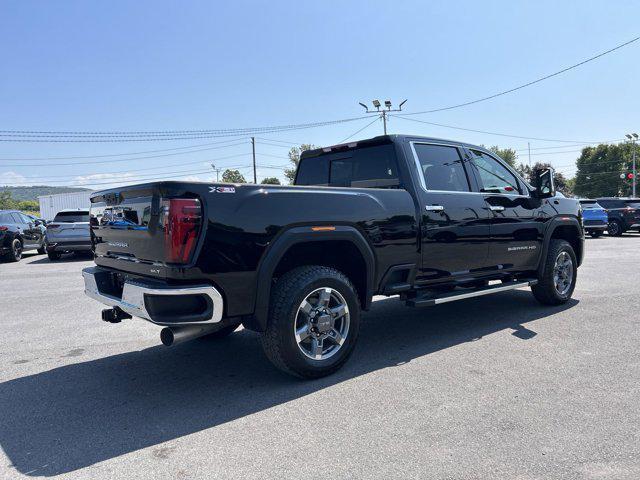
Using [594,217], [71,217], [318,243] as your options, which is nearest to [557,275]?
[318,243]

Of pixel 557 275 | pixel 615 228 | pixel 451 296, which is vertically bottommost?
pixel 615 228

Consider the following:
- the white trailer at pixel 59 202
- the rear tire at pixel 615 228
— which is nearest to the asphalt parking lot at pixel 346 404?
the rear tire at pixel 615 228

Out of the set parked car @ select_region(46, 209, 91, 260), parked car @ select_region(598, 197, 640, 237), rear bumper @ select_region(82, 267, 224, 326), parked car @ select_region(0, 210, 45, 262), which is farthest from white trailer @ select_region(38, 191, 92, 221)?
rear bumper @ select_region(82, 267, 224, 326)

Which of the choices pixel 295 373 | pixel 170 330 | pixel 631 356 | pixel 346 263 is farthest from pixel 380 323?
pixel 170 330

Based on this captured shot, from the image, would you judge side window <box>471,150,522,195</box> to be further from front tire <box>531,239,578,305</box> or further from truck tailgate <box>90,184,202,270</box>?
truck tailgate <box>90,184,202,270</box>

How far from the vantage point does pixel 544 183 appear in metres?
5.65

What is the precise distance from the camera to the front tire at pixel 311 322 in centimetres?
345

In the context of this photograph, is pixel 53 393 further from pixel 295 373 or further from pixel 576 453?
pixel 576 453

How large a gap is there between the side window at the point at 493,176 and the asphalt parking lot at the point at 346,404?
5.07 ft

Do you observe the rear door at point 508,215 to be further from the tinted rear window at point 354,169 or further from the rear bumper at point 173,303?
the rear bumper at point 173,303

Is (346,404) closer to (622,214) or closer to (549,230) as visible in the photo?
(549,230)

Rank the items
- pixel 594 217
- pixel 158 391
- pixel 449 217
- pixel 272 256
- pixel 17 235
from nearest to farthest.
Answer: pixel 272 256 → pixel 158 391 → pixel 449 217 → pixel 17 235 → pixel 594 217

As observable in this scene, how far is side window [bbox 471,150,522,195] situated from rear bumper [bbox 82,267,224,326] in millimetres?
3390

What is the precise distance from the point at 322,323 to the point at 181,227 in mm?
1335
